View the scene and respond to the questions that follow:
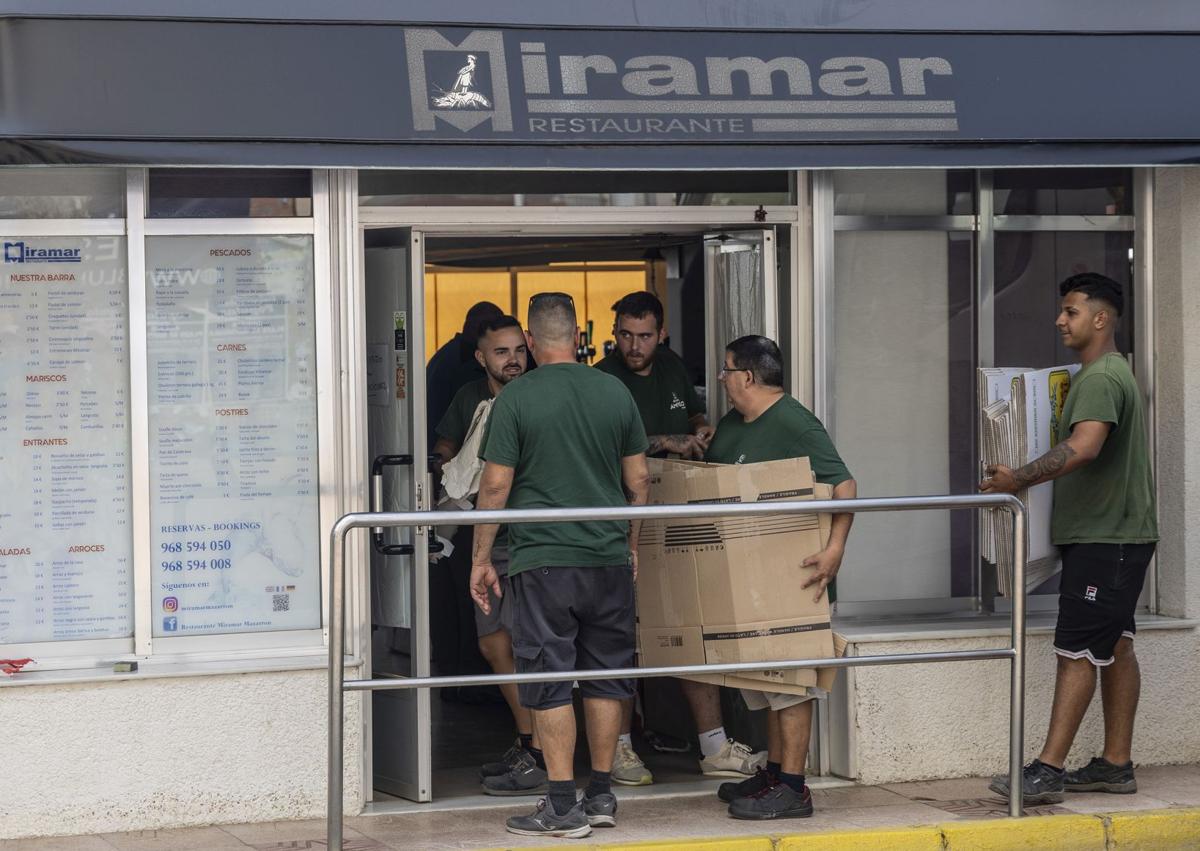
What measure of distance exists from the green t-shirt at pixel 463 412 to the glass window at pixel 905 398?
1.47 metres

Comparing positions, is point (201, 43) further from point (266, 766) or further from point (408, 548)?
point (266, 766)

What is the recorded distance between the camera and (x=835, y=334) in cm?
662

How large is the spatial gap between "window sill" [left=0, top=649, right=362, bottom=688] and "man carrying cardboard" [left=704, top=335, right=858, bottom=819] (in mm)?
1565

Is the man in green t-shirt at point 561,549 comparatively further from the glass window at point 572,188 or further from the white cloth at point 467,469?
the glass window at point 572,188

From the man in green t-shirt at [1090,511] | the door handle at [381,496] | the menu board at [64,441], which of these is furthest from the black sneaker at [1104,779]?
the menu board at [64,441]

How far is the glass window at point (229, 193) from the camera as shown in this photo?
5.94 meters

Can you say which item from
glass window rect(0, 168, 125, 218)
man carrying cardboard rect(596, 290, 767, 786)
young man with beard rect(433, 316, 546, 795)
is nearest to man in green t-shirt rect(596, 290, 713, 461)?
man carrying cardboard rect(596, 290, 767, 786)

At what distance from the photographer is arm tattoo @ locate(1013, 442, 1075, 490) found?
584 cm

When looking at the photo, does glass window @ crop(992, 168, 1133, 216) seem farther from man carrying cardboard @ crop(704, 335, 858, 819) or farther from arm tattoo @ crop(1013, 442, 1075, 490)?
man carrying cardboard @ crop(704, 335, 858, 819)

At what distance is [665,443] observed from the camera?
6637mm

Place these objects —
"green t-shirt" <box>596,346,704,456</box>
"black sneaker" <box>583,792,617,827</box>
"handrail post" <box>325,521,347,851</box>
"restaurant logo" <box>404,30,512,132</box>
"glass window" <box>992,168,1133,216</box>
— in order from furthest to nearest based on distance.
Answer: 1. "green t-shirt" <box>596,346,704,456</box>
2. "glass window" <box>992,168,1133,216</box>
3. "restaurant logo" <box>404,30,512,132</box>
4. "black sneaker" <box>583,792,617,827</box>
5. "handrail post" <box>325,521,347,851</box>

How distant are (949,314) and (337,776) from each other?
3.29 m

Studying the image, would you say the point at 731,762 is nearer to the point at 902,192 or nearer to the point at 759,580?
the point at 759,580

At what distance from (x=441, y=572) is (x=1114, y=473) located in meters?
3.54
